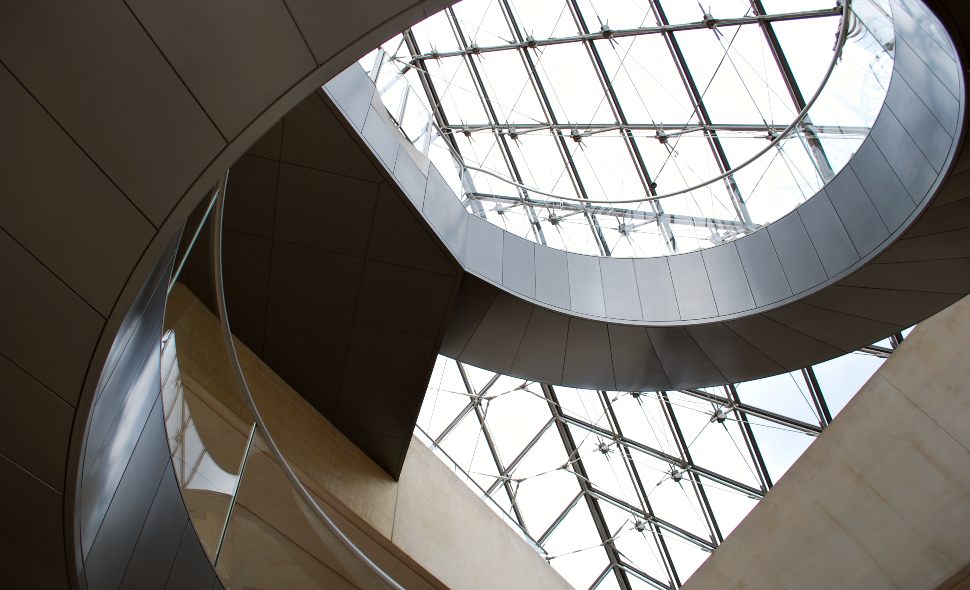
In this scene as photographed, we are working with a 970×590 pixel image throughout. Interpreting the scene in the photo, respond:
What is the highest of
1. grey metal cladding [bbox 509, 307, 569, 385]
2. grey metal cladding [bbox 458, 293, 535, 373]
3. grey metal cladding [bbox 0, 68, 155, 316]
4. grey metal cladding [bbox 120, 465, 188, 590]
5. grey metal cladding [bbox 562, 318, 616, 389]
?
grey metal cladding [bbox 458, 293, 535, 373]

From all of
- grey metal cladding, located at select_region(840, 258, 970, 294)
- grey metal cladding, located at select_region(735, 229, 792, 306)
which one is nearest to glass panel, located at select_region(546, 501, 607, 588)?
grey metal cladding, located at select_region(735, 229, 792, 306)

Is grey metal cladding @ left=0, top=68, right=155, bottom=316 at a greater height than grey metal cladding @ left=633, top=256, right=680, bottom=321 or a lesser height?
lesser

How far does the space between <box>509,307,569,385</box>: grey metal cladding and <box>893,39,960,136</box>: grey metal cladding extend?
5920 millimetres

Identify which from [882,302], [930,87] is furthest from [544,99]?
[930,87]

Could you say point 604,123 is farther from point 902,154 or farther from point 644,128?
point 902,154

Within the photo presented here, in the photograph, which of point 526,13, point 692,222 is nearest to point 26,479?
point 692,222

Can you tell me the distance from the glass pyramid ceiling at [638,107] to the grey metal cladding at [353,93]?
1.74 ft

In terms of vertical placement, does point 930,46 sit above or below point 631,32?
below

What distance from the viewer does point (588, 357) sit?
44.0ft

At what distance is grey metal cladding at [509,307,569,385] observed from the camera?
12.6 meters

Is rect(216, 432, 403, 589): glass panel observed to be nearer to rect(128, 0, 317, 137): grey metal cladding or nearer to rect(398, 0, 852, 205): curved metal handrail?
rect(128, 0, 317, 137): grey metal cladding

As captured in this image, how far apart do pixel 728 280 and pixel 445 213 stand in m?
4.85

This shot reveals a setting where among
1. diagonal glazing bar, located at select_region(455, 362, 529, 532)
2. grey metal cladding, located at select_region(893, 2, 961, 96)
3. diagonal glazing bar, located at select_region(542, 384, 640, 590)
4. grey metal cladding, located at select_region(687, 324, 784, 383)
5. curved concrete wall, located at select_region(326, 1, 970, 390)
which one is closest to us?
grey metal cladding, located at select_region(893, 2, 961, 96)

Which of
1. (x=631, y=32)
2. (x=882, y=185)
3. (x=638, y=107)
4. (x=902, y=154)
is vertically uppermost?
(x=631, y=32)
